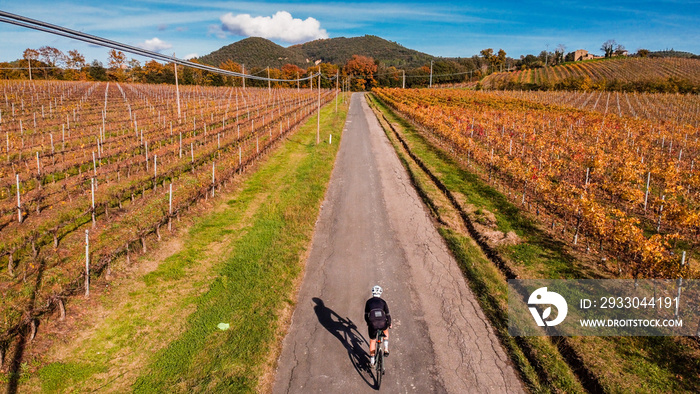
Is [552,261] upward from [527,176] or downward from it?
downward

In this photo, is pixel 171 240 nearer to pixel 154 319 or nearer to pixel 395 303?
pixel 154 319

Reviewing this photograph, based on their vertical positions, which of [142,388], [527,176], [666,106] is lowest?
[142,388]

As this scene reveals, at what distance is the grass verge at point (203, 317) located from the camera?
8227 millimetres

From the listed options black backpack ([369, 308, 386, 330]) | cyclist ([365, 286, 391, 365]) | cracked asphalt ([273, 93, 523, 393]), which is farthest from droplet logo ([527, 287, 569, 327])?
black backpack ([369, 308, 386, 330])

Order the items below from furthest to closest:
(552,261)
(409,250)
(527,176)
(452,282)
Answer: (527,176)
(409,250)
(552,261)
(452,282)

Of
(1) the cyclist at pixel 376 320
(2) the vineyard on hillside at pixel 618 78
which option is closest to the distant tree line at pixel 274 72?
(2) the vineyard on hillside at pixel 618 78

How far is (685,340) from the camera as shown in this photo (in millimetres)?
9203

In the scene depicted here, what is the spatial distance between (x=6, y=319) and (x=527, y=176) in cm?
1988

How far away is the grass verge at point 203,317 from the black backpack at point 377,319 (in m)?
2.58

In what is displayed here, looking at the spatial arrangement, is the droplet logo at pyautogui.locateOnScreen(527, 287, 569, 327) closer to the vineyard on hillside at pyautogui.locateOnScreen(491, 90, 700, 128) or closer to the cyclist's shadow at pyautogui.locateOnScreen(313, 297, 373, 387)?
the cyclist's shadow at pyautogui.locateOnScreen(313, 297, 373, 387)

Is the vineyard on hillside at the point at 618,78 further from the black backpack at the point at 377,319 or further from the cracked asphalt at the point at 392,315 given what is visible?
the black backpack at the point at 377,319

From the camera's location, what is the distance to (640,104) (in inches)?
2606

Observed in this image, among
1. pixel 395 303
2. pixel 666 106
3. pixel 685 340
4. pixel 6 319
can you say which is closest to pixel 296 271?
pixel 395 303

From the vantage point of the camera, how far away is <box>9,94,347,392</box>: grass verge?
8227 mm
